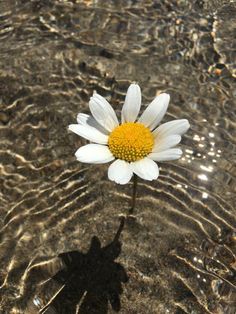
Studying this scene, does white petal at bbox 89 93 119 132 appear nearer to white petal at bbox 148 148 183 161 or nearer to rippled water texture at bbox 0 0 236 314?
white petal at bbox 148 148 183 161

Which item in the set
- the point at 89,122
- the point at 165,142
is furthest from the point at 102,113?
the point at 165,142

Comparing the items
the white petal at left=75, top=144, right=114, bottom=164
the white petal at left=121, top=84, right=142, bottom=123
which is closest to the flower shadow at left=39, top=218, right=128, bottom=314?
the white petal at left=75, top=144, right=114, bottom=164

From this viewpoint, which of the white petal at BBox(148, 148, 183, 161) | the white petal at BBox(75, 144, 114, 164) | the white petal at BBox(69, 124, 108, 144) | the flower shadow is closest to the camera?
the white petal at BBox(148, 148, 183, 161)

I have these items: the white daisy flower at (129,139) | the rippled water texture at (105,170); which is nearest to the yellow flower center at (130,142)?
the white daisy flower at (129,139)

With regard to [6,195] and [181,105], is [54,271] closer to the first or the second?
[6,195]

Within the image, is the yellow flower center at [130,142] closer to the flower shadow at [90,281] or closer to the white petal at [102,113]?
the white petal at [102,113]

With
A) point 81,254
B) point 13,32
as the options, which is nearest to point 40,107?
point 13,32
